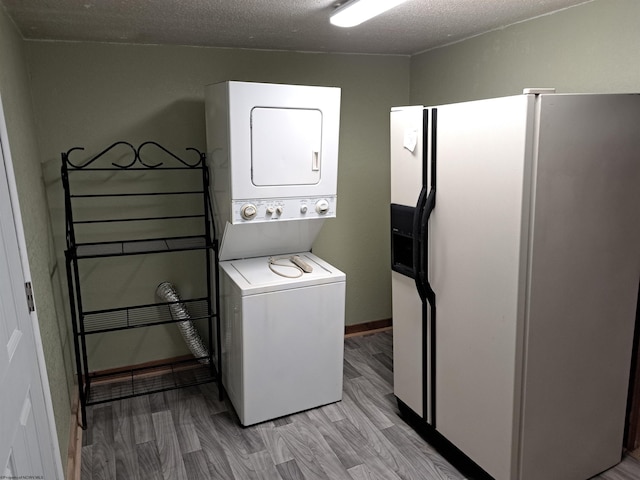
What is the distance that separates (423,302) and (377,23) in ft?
4.57

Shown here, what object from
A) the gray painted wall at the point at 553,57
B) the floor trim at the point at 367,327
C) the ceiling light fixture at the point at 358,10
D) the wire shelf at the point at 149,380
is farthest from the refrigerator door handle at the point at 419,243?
the floor trim at the point at 367,327

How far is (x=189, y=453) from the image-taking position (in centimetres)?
246

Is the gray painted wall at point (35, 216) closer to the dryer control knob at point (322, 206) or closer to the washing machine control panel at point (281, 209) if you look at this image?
the washing machine control panel at point (281, 209)

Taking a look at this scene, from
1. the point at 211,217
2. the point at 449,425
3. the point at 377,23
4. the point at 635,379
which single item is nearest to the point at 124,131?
the point at 211,217

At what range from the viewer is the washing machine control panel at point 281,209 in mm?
2531

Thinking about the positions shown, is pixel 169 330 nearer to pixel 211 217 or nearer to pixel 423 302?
pixel 211 217

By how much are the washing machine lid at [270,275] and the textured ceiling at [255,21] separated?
126 centimetres

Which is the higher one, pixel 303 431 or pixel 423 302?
pixel 423 302

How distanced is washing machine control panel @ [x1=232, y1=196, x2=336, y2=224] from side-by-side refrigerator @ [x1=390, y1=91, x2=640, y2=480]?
0.55m

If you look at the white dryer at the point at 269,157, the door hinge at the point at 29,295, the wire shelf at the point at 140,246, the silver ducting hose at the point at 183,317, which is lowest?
the silver ducting hose at the point at 183,317

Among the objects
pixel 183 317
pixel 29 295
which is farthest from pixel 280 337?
pixel 29 295

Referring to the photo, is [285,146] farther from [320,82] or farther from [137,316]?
[137,316]

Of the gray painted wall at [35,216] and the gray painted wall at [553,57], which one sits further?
the gray painted wall at [553,57]

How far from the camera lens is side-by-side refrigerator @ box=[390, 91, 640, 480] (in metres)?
1.80
